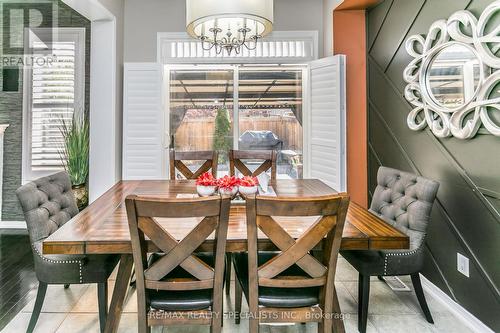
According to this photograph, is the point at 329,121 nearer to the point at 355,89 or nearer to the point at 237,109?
the point at 355,89

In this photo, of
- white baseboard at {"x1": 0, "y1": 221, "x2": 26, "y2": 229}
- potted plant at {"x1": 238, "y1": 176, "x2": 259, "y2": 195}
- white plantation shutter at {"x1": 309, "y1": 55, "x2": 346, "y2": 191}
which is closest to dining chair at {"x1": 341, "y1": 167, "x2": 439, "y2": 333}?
potted plant at {"x1": 238, "y1": 176, "x2": 259, "y2": 195}

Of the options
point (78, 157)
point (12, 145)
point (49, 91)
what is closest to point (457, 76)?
point (78, 157)

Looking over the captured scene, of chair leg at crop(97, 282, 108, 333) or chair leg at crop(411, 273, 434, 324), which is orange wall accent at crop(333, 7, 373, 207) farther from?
chair leg at crop(97, 282, 108, 333)

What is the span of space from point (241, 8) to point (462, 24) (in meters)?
1.48

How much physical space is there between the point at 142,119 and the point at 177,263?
3049mm

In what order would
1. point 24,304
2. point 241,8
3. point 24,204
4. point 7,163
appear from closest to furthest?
point 24,204, point 241,8, point 24,304, point 7,163

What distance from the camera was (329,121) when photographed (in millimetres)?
3889

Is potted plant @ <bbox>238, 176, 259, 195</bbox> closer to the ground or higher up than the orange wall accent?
closer to the ground

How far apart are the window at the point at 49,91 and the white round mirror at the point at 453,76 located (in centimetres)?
400

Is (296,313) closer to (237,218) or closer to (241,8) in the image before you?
(237,218)

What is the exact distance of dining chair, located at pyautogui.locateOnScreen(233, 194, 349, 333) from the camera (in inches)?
56.2

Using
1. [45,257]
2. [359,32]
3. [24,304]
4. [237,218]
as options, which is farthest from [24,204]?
[359,32]

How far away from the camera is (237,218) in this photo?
6.30ft

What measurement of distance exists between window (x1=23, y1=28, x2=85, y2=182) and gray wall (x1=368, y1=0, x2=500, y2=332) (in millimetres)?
3686
